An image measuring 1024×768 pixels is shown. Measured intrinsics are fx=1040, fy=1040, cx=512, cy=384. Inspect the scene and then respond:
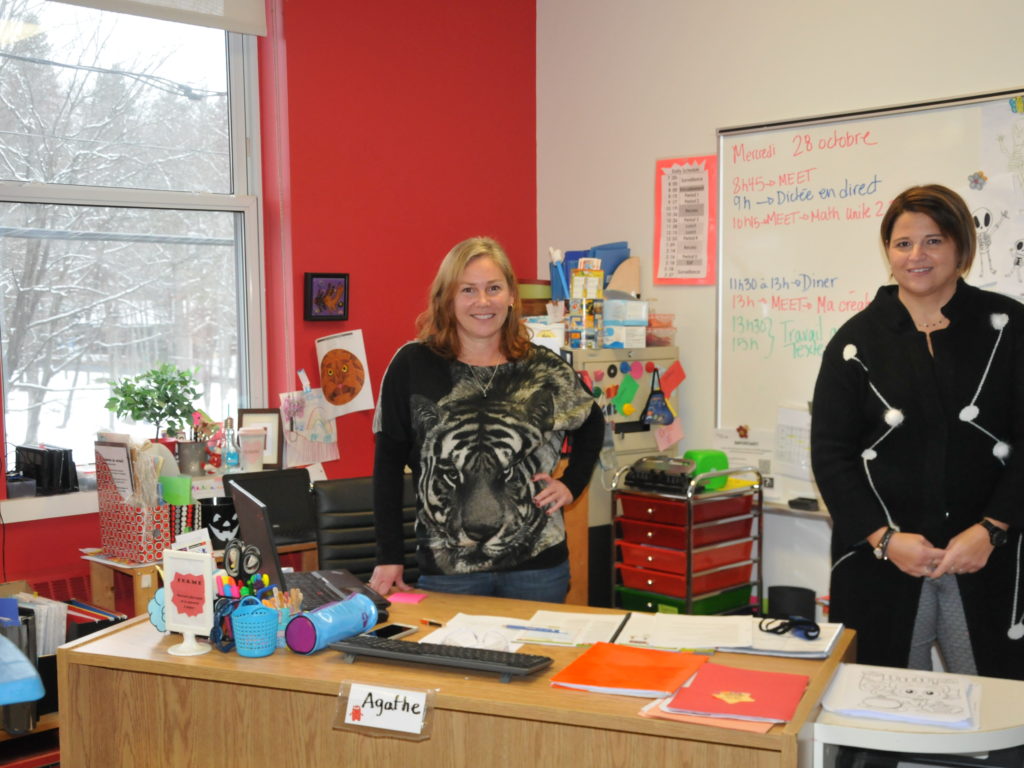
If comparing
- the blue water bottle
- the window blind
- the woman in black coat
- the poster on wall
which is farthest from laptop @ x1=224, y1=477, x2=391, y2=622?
the poster on wall

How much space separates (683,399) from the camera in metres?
4.31

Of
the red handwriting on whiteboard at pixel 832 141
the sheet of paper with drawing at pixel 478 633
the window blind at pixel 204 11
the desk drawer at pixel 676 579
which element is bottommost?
the desk drawer at pixel 676 579

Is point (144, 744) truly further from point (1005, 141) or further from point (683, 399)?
point (1005, 141)

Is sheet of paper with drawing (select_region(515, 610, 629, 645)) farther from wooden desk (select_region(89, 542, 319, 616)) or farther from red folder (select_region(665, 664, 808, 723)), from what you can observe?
wooden desk (select_region(89, 542, 319, 616))

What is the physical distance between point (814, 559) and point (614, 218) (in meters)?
1.66

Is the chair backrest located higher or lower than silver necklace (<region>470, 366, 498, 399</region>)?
lower

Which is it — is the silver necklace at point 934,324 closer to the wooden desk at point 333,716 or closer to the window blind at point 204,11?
the wooden desk at point 333,716

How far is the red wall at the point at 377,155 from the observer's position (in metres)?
4.02

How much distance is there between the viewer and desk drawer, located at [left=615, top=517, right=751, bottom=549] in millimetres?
3783

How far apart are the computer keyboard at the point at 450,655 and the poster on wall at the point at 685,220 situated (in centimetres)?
264

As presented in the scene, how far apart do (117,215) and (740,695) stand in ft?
9.89

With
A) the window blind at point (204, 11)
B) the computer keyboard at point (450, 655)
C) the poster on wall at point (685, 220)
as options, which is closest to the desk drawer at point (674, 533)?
the poster on wall at point (685, 220)

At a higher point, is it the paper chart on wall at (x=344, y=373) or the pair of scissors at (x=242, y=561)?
the paper chart on wall at (x=344, y=373)

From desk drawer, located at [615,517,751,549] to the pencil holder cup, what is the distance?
6.87 feet
